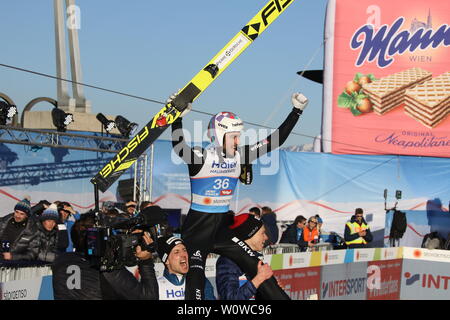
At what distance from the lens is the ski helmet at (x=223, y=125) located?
19.2 feet

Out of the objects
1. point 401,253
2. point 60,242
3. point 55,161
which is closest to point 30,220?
point 60,242

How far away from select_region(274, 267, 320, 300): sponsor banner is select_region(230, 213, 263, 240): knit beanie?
9.10 feet

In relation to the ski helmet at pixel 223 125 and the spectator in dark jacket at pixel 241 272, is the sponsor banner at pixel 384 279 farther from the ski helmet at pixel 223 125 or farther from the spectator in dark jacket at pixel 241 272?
the ski helmet at pixel 223 125

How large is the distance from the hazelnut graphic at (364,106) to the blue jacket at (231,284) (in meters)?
17.9

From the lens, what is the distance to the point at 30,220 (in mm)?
7453

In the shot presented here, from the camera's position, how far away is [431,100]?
74.9 ft

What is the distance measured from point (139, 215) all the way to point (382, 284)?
21.7ft

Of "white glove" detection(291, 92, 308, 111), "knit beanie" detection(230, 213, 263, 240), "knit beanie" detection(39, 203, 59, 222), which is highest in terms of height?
"white glove" detection(291, 92, 308, 111)

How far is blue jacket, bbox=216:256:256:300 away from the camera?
5543 mm

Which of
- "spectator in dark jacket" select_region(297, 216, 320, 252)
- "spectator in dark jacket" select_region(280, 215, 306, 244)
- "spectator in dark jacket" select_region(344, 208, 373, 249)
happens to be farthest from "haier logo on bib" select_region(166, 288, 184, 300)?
"spectator in dark jacket" select_region(344, 208, 373, 249)

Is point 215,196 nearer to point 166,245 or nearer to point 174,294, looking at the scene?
point 166,245

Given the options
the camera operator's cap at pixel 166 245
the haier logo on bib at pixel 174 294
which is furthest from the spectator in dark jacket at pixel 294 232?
the camera operator's cap at pixel 166 245

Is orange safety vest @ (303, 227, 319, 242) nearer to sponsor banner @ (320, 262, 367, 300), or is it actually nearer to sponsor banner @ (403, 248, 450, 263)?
sponsor banner @ (403, 248, 450, 263)
